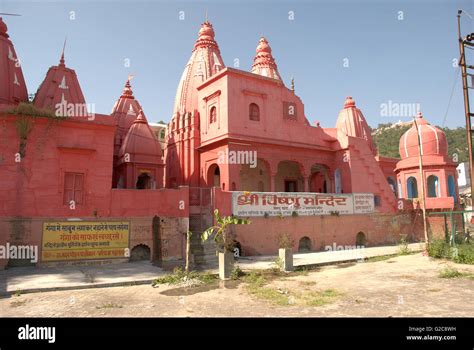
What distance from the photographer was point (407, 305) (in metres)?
7.08

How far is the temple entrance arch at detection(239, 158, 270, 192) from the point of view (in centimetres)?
2208

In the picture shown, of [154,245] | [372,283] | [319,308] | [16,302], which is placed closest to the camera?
[319,308]

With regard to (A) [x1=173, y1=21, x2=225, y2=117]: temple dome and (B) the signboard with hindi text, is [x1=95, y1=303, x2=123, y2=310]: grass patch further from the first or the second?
(A) [x1=173, y1=21, x2=225, y2=117]: temple dome

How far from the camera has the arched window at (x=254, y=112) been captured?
19420 mm

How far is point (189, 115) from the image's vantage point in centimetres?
2134

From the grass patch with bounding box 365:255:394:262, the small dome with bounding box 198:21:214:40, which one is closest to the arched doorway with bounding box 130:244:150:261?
the grass patch with bounding box 365:255:394:262

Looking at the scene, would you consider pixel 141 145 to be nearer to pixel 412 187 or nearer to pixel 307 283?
pixel 307 283

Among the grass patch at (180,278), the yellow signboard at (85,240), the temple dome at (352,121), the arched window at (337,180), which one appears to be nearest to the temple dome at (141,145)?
the yellow signboard at (85,240)

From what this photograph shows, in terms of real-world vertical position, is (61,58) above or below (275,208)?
above

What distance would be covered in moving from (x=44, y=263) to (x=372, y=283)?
11284mm

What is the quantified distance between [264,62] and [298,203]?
53.3 feet

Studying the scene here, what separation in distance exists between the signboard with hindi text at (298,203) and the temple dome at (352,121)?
31.6 ft
